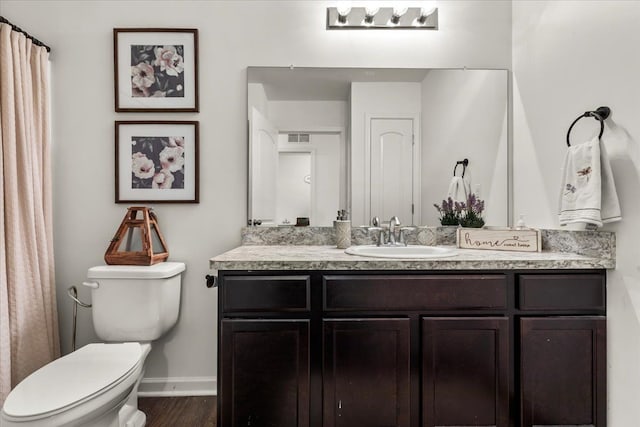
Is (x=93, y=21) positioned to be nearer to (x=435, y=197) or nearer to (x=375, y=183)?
(x=375, y=183)

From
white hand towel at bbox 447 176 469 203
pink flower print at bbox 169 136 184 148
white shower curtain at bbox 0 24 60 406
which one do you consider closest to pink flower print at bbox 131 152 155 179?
pink flower print at bbox 169 136 184 148

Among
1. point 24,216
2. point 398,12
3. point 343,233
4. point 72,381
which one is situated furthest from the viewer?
point 398,12

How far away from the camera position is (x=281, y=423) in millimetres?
1442

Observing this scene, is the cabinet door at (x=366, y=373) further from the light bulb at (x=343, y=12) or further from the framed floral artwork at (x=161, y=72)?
the light bulb at (x=343, y=12)

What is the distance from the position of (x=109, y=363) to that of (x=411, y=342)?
1195mm

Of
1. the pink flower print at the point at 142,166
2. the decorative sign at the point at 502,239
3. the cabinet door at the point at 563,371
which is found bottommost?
the cabinet door at the point at 563,371

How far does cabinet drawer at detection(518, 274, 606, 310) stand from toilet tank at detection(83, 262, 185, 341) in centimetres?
163

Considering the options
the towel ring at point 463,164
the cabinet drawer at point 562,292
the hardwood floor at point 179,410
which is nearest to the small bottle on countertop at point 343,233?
the towel ring at point 463,164

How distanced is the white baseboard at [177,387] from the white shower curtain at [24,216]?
50 cm

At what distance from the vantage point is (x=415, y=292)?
1.48 m

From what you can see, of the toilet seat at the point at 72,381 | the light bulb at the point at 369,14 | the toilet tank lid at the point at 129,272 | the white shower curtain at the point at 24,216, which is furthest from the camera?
the light bulb at the point at 369,14

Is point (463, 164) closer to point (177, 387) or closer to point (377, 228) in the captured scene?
point (377, 228)

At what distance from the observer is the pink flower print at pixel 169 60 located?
2.07 m

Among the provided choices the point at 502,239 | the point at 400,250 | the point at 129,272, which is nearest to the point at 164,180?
the point at 129,272
